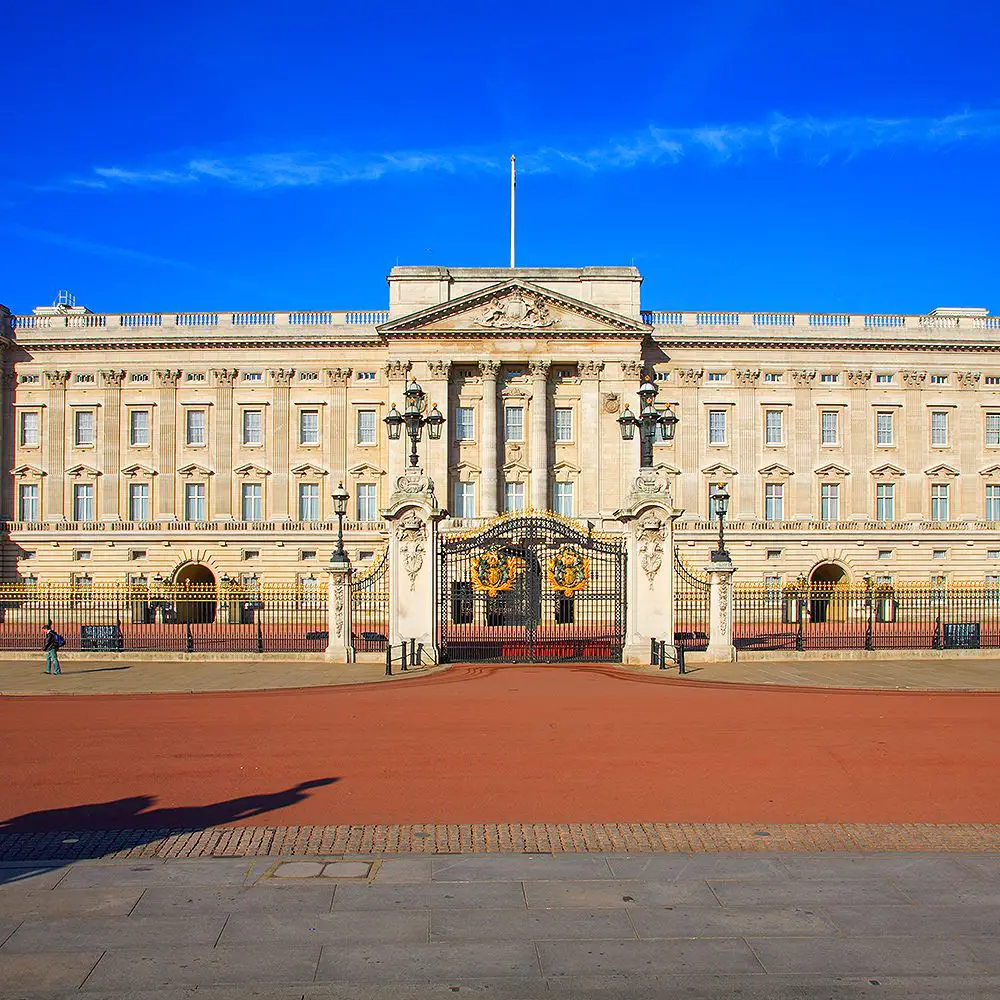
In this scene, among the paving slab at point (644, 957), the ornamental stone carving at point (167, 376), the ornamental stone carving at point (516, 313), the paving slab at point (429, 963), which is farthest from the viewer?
the ornamental stone carving at point (167, 376)

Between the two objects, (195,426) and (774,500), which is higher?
(195,426)

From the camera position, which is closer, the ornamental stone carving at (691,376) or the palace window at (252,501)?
the ornamental stone carving at (691,376)

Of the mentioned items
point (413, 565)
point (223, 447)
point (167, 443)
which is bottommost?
point (413, 565)

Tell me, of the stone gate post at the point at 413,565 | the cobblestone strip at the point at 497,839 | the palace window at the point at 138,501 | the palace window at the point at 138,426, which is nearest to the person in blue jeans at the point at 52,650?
the stone gate post at the point at 413,565

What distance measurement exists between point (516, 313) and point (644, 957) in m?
48.9

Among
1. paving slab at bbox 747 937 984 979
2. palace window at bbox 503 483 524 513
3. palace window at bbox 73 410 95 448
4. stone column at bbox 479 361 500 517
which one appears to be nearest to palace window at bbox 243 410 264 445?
palace window at bbox 73 410 95 448

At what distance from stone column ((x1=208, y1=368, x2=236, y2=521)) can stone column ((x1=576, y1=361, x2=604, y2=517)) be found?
2168cm

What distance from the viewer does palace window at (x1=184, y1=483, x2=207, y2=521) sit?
5622 centimetres

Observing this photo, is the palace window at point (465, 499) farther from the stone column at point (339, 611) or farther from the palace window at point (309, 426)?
the stone column at point (339, 611)

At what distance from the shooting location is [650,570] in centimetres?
2562

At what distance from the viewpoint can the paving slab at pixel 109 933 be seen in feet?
23.2

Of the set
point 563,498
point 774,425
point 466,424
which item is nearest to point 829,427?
point 774,425

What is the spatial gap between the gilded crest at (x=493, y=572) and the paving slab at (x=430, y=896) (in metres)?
18.7

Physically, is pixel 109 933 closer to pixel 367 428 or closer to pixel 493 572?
pixel 493 572
